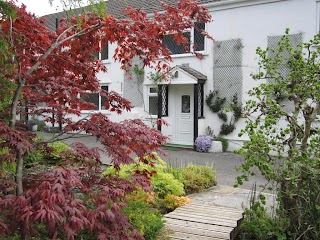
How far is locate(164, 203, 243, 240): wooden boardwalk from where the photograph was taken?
13.4ft

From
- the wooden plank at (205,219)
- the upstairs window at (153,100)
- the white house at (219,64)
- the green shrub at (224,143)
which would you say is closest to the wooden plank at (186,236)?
the wooden plank at (205,219)

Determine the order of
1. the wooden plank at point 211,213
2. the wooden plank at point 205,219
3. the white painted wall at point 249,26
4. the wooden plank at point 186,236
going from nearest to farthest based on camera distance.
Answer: the wooden plank at point 186,236
the wooden plank at point 205,219
the wooden plank at point 211,213
the white painted wall at point 249,26

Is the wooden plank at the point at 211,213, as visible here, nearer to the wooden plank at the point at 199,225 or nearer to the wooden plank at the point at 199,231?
the wooden plank at the point at 199,225

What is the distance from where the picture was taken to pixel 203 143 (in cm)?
1322

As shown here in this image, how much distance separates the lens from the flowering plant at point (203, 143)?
13.2 m

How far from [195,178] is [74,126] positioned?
3.93m

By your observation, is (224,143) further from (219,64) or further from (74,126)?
(74,126)

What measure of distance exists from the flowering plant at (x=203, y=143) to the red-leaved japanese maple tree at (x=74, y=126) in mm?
9335

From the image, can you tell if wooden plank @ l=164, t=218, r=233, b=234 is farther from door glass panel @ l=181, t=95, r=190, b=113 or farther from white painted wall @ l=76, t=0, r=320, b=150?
door glass panel @ l=181, t=95, r=190, b=113

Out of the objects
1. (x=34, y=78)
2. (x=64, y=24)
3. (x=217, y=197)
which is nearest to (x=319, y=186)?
(x=217, y=197)

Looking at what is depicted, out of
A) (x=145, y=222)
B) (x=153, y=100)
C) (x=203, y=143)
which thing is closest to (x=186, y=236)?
(x=145, y=222)

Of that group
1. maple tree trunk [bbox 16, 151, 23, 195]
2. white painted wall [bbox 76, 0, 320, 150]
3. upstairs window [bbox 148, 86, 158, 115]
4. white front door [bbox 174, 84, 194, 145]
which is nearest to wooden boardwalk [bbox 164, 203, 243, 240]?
maple tree trunk [bbox 16, 151, 23, 195]

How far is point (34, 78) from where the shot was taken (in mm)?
3457

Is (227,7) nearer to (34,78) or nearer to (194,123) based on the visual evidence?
(194,123)
